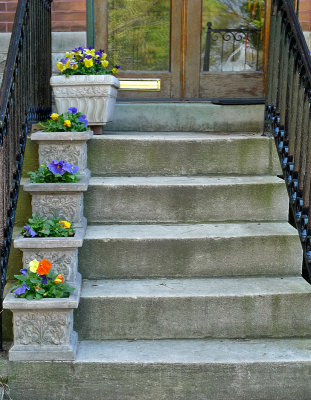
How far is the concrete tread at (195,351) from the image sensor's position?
2781mm

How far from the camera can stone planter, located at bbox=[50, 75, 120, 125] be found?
4.05 metres

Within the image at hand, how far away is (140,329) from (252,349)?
64 cm

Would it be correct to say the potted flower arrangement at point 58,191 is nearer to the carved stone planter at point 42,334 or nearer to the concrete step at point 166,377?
the carved stone planter at point 42,334

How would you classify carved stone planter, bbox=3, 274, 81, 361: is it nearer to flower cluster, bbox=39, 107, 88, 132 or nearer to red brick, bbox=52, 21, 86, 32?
flower cluster, bbox=39, 107, 88, 132

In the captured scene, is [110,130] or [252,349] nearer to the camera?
[252,349]

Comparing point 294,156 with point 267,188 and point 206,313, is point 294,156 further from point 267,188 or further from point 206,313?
point 206,313

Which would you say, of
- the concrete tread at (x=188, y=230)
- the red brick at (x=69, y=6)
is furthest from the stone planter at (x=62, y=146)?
the red brick at (x=69, y=6)

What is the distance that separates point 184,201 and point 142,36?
7.86 feet

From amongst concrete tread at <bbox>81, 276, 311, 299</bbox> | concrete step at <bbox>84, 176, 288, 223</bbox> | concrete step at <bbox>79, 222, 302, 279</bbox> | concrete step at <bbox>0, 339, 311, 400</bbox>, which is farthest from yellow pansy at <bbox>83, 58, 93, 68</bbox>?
concrete step at <bbox>0, 339, 311, 400</bbox>

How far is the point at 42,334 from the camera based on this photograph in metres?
2.78

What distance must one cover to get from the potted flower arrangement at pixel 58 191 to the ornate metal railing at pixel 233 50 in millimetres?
2507

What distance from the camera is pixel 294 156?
345 cm

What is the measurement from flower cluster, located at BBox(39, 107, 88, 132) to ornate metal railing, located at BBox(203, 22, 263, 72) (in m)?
2.02

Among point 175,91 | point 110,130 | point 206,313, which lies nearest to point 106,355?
point 206,313
